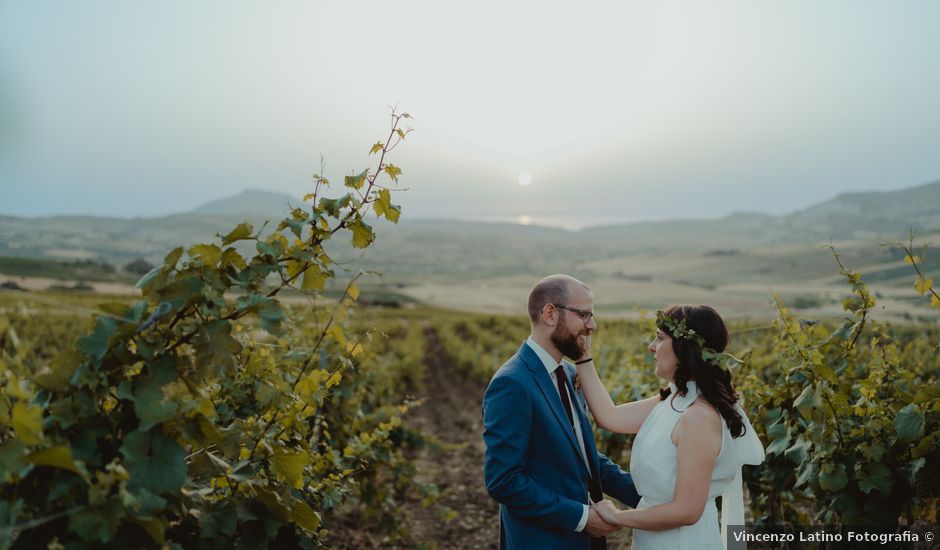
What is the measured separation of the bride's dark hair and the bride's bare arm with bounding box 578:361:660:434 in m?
0.45

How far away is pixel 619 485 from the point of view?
3.42m

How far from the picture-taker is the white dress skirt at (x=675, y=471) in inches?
114

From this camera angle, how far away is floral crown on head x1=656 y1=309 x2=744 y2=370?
285 centimetres

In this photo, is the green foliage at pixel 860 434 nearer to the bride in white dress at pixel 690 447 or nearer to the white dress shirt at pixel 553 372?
the bride in white dress at pixel 690 447

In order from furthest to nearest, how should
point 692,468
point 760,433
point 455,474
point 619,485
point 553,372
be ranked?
1. point 455,474
2. point 760,433
3. point 619,485
4. point 553,372
5. point 692,468

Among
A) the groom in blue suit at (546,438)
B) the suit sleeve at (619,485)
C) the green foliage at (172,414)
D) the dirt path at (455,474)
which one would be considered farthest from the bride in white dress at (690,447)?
the dirt path at (455,474)

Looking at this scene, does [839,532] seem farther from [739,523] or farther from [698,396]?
[698,396]

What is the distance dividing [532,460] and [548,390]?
0.35 metres

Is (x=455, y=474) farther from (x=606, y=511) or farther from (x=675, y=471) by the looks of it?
(x=675, y=471)

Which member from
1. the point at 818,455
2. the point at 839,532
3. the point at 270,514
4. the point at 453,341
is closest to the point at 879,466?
the point at 818,455

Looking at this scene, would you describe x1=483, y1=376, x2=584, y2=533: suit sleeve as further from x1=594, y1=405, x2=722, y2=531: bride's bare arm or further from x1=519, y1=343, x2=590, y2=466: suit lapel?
x1=594, y1=405, x2=722, y2=531: bride's bare arm

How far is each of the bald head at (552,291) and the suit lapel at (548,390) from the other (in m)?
0.20

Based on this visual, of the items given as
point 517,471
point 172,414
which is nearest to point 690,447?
point 517,471

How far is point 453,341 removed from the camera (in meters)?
26.5
